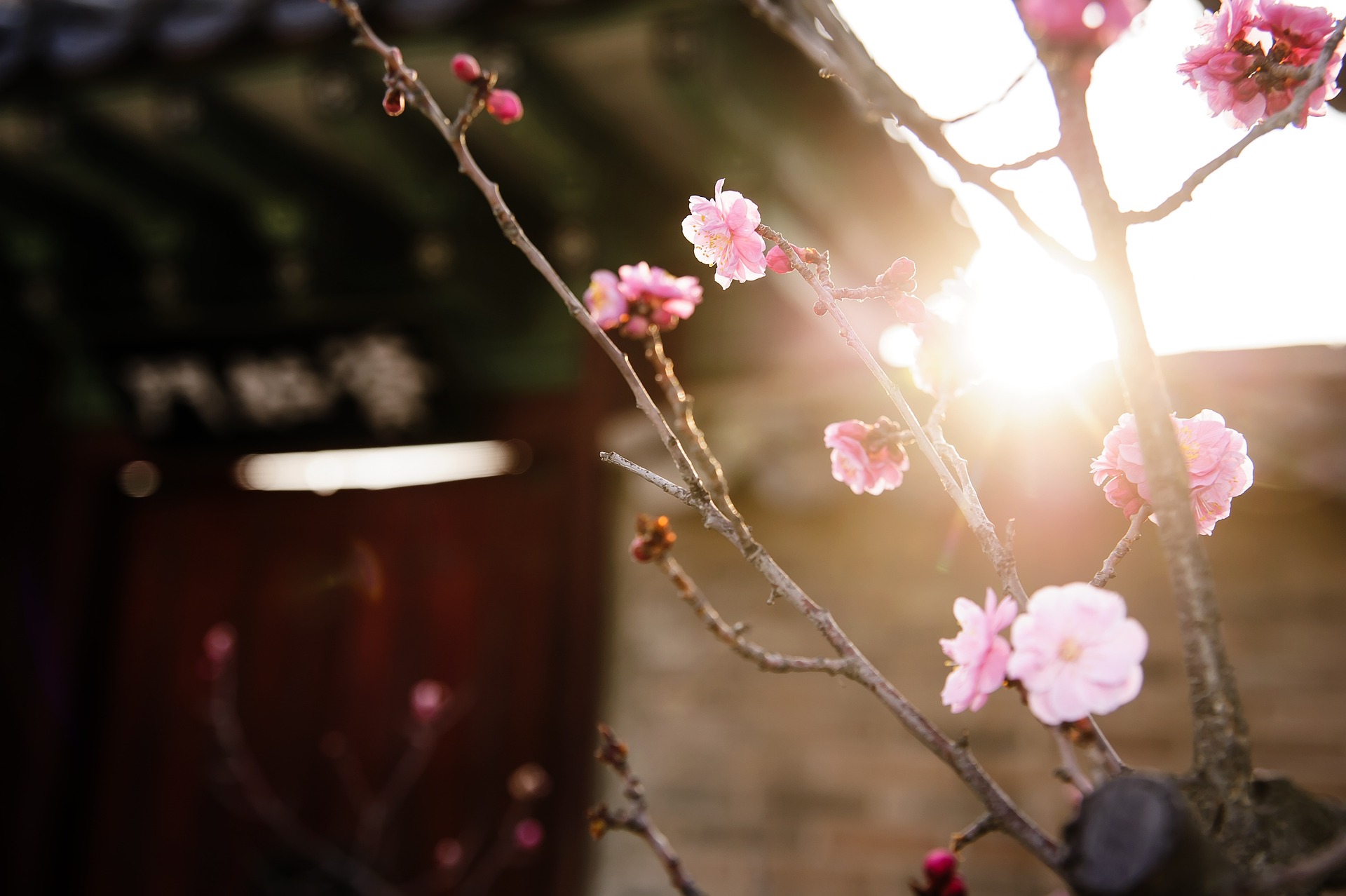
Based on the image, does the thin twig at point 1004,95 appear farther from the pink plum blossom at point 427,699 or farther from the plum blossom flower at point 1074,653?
the pink plum blossom at point 427,699

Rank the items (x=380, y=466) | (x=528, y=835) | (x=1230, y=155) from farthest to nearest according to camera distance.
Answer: (x=380, y=466) < (x=528, y=835) < (x=1230, y=155)

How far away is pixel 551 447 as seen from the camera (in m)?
4.01

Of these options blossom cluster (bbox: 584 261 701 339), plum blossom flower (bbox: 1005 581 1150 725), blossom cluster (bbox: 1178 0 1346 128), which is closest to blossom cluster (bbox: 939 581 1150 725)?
plum blossom flower (bbox: 1005 581 1150 725)

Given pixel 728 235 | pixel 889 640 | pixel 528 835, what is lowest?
pixel 528 835

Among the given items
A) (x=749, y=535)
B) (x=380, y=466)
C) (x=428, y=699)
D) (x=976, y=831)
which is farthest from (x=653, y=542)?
(x=380, y=466)

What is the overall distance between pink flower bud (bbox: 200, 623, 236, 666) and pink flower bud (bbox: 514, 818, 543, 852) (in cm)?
148

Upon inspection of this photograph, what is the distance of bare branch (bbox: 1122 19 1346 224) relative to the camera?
0.79m

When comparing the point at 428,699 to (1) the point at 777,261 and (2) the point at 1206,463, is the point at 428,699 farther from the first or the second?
(2) the point at 1206,463

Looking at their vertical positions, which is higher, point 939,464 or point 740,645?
point 939,464

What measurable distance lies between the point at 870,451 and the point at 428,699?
10.1 ft

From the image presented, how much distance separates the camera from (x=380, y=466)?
4.23 meters

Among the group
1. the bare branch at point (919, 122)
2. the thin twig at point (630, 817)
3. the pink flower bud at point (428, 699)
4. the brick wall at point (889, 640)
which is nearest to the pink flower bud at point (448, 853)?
the pink flower bud at point (428, 699)

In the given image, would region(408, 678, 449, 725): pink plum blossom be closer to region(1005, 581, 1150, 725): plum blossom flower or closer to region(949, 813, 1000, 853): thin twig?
region(949, 813, 1000, 853): thin twig

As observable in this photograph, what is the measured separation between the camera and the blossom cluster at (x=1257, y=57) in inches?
38.0
